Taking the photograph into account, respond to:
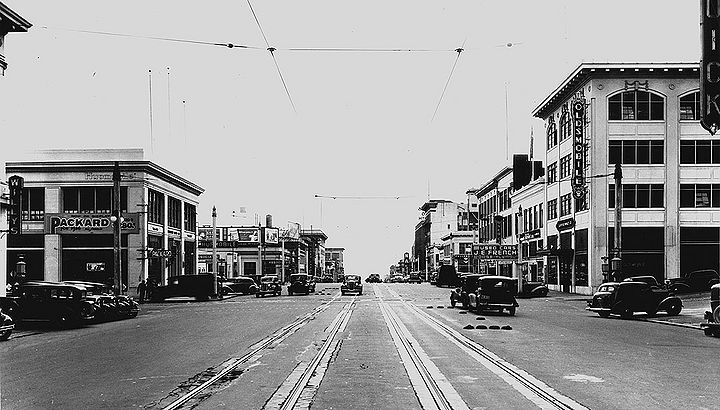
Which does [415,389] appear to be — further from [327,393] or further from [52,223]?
[52,223]

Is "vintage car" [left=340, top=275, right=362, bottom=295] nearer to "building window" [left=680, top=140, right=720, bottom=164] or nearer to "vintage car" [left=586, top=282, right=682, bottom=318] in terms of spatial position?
"building window" [left=680, top=140, right=720, bottom=164]

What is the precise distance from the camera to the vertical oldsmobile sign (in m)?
28.7

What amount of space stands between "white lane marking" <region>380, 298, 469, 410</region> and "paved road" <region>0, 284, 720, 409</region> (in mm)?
32

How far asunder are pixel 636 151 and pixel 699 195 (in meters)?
5.10

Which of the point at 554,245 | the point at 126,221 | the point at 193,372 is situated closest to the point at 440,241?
the point at 554,245

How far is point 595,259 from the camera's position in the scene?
56.2m

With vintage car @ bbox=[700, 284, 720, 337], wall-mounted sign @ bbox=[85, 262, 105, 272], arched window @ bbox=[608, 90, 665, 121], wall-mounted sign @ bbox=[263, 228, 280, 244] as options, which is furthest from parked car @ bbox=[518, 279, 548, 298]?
wall-mounted sign @ bbox=[263, 228, 280, 244]

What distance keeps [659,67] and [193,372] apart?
4761cm

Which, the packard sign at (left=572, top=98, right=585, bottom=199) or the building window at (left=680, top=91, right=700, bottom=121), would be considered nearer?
the building window at (left=680, top=91, right=700, bottom=121)

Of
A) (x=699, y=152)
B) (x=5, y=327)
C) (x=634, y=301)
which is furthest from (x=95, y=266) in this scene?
(x=699, y=152)

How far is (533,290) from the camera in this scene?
57.9 meters

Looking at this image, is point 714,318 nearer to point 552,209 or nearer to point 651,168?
point 651,168

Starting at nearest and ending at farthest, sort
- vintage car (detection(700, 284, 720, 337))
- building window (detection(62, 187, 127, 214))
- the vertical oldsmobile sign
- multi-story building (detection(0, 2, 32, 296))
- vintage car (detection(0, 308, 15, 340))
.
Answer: vintage car (detection(0, 308, 15, 340)) < vintage car (detection(700, 284, 720, 337)) < the vertical oldsmobile sign < multi-story building (detection(0, 2, 32, 296)) < building window (detection(62, 187, 127, 214))

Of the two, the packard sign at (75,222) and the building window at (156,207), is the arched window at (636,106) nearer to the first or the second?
the packard sign at (75,222)
